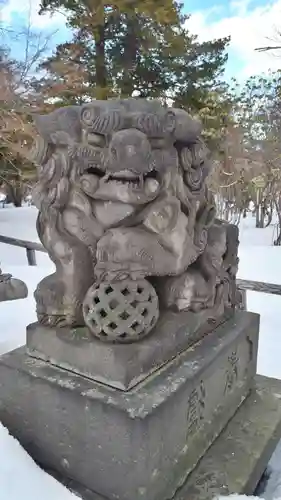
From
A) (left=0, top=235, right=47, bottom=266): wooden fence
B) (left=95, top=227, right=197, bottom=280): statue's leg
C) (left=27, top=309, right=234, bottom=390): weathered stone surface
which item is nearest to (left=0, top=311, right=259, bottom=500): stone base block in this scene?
(left=27, top=309, right=234, bottom=390): weathered stone surface

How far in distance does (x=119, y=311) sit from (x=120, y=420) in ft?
0.78

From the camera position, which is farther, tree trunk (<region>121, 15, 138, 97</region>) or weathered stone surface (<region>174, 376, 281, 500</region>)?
tree trunk (<region>121, 15, 138, 97</region>)

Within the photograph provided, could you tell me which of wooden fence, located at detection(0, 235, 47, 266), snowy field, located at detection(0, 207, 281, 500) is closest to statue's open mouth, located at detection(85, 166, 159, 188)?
snowy field, located at detection(0, 207, 281, 500)

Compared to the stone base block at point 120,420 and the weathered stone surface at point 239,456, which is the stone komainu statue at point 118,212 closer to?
the stone base block at point 120,420

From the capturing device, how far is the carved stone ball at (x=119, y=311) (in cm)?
94

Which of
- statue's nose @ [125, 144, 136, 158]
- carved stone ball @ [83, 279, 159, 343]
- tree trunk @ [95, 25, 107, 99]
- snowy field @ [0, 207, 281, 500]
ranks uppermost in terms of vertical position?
tree trunk @ [95, 25, 107, 99]

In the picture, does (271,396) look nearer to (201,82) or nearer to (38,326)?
(38,326)

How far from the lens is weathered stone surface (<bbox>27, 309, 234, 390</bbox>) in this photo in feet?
3.10

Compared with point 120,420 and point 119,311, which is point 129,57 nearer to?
point 119,311

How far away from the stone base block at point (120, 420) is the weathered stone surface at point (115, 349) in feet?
0.07

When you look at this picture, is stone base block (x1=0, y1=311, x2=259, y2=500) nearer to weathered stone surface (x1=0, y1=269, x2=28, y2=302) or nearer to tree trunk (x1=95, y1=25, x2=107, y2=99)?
weathered stone surface (x1=0, y1=269, x2=28, y2=302)

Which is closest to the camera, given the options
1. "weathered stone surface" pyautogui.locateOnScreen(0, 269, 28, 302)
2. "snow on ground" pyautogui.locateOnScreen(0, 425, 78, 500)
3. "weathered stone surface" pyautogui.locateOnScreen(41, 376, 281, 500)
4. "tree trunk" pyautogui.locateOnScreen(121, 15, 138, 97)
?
"snow on ground" pyautogui.locateOnScreen(0, 425, 78, 500)

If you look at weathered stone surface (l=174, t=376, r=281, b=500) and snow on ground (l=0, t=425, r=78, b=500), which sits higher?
snow on ground (l=0, t=425, r=78, b=500)

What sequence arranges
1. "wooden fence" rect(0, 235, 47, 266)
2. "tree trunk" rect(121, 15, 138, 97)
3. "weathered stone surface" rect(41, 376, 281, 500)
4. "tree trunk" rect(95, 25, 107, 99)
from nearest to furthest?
1. "weathered stone surface" rect(41, 376, 281, 500)
2. "wooden fence" rect(0, 235, 47, 266)
3. "tree trunk" rect(121, 15, 138, 97)
4. "tree trunk" rect(95, 25, 107, 99)
